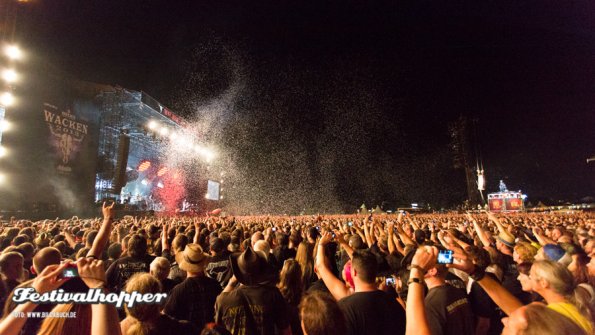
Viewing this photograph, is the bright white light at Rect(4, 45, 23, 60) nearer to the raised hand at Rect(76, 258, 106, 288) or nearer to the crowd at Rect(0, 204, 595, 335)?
the crowd at Rect(0, 204, 595, 335)

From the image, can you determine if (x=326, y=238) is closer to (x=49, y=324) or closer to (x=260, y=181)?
(x=49, y=324)

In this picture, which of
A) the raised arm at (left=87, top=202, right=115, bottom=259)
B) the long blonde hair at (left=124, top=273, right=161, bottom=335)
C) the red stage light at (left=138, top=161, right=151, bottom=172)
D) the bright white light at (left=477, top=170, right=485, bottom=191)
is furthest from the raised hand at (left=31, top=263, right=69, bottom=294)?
the red stage light at (left=138, top=161, right=151, bottom=172)

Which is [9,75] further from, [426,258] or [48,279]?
[426,258]

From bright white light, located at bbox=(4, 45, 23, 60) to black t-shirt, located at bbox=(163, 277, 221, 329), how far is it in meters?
23.9

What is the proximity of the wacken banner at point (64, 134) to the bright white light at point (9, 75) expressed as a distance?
2537mm

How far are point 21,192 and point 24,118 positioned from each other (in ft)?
15.9

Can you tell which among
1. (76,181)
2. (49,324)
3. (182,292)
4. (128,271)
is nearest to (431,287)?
(182,292)

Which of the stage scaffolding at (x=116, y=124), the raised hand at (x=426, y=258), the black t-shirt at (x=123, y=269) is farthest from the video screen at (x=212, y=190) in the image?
the raised hand at (x=426, y=258)

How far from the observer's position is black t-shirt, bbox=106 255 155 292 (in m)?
4.32

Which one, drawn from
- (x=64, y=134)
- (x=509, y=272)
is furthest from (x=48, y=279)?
(x=64, y=134)

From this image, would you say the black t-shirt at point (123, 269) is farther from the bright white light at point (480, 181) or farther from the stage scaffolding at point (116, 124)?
the bright white light at point (480, 181)

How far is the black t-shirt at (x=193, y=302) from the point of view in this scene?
10.4ft

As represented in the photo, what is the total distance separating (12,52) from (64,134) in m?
5.92

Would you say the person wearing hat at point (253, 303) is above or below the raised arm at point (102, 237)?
below
